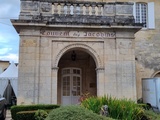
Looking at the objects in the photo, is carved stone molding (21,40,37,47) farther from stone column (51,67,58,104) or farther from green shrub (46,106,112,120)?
green shrub (46,106,112,120)

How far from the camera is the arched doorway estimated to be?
16047 mm

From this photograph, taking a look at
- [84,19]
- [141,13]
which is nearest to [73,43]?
[84,19]

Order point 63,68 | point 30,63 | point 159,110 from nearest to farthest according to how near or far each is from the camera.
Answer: point 30,63 → point 159,110 → point 63,68

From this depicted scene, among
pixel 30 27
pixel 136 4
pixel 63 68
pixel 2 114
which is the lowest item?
pixel 2 114

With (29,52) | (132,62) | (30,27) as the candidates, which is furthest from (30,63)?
(132,62)

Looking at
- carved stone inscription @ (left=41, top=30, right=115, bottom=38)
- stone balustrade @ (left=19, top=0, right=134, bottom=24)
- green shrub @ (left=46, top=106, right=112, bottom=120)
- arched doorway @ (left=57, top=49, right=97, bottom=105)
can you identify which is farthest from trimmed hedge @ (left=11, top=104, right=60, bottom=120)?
green shrub @ (left=46, top=106, right=112, bottom=120)

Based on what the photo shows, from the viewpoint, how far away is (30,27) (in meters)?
12.9

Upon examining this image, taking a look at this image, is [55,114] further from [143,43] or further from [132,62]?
[143,43]

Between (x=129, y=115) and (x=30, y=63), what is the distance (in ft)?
21.8

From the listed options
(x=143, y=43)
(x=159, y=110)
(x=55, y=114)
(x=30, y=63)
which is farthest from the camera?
(x=143, y=43)

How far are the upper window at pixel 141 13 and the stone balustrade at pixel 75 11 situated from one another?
5.35m

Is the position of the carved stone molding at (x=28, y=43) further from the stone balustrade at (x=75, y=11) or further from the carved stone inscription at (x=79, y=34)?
the stone balustrade at (x=75, y=11)

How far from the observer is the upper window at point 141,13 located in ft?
61.7

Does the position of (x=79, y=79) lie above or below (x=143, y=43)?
below
